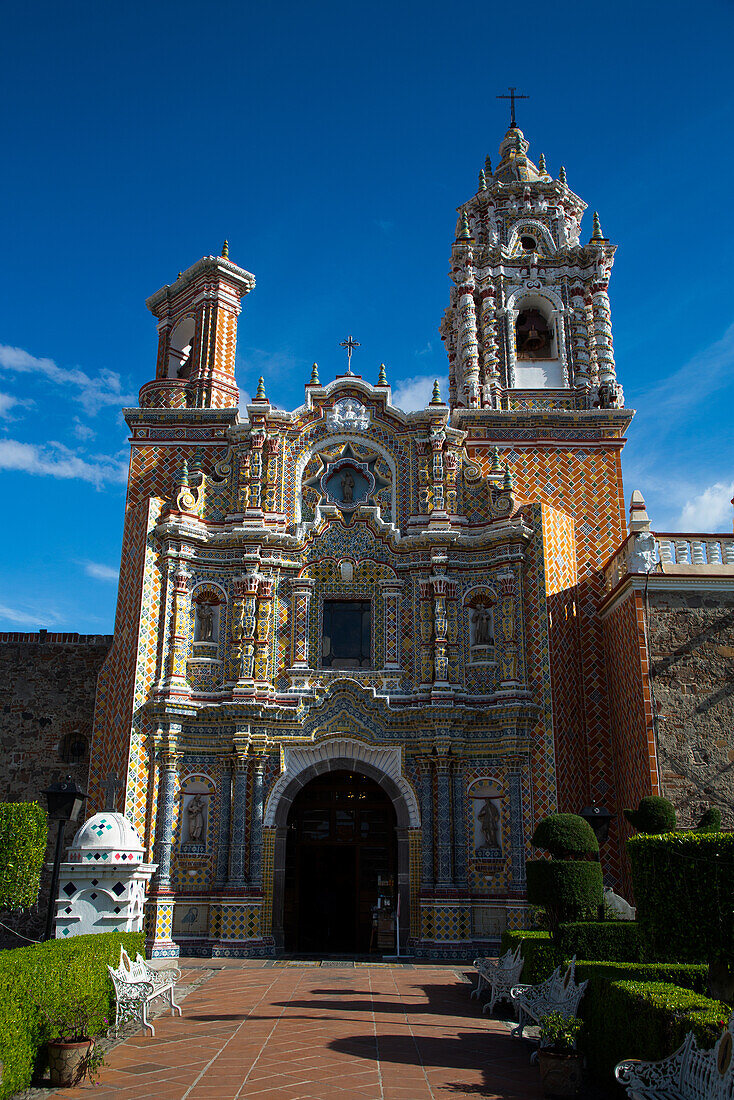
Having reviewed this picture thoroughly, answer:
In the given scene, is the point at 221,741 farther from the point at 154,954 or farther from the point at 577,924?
the point at 577,924

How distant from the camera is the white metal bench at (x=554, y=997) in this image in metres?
9.04

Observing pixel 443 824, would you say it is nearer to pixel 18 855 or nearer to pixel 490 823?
pixel 490 823

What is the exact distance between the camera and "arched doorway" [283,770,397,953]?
20188mm

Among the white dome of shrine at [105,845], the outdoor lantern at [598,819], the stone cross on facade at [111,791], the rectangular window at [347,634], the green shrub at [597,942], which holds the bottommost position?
the green shrub at [597,942]

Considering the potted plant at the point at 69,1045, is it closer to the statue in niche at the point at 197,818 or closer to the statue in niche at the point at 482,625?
the statue in niche at the point at 197,818

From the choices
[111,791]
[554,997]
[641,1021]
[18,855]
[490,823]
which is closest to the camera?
[641,1021]

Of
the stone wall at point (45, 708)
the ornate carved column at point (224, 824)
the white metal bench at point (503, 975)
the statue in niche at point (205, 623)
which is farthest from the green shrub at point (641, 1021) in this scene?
the stone wall at point (45, 708)

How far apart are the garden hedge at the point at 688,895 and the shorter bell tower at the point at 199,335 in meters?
17.3

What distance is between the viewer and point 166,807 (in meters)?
18.9

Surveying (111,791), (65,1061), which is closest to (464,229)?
(111,791)

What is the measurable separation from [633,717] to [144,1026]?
11.0 m

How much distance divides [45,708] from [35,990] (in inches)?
624

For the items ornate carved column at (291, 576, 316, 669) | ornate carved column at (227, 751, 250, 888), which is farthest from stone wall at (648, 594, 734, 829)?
ornate carved column at (227, 751, 250, 888)

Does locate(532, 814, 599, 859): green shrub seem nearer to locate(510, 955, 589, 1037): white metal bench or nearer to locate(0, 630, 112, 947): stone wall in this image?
locate(510, 955, 589, 1037): white metal bench
